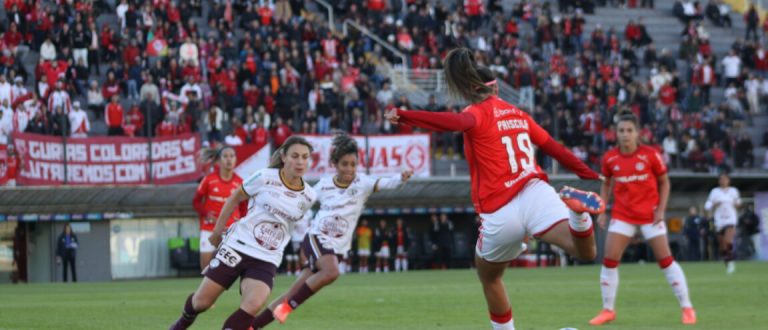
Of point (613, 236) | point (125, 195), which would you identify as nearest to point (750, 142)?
point (125, 195)

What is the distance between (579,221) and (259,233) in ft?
10.1

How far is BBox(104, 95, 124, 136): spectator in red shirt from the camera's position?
3522 cm

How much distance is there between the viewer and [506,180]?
1041 centimetres

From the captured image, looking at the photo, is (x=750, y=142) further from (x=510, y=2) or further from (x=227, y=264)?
(x=227, y=264)

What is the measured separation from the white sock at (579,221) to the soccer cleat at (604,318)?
5.56 meters

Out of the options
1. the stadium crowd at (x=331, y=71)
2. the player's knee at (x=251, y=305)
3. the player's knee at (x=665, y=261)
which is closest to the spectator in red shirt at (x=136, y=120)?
the stadium crowd at (x=331, y=71)

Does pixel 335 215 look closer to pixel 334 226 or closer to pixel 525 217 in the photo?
pixel 334 226

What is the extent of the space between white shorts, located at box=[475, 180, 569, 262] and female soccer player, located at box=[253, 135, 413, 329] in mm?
4004

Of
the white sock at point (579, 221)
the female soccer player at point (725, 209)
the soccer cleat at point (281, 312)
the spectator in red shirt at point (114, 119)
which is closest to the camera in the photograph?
the white sock at point (579, 221)

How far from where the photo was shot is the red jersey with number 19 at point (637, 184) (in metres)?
16.3

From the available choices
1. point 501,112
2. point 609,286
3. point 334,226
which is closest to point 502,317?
point 501,112

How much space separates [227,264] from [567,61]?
128ft

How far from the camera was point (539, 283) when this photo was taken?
86.7 feet

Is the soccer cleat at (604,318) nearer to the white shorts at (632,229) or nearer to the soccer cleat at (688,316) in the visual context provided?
the soccer cleat at (688,316)
